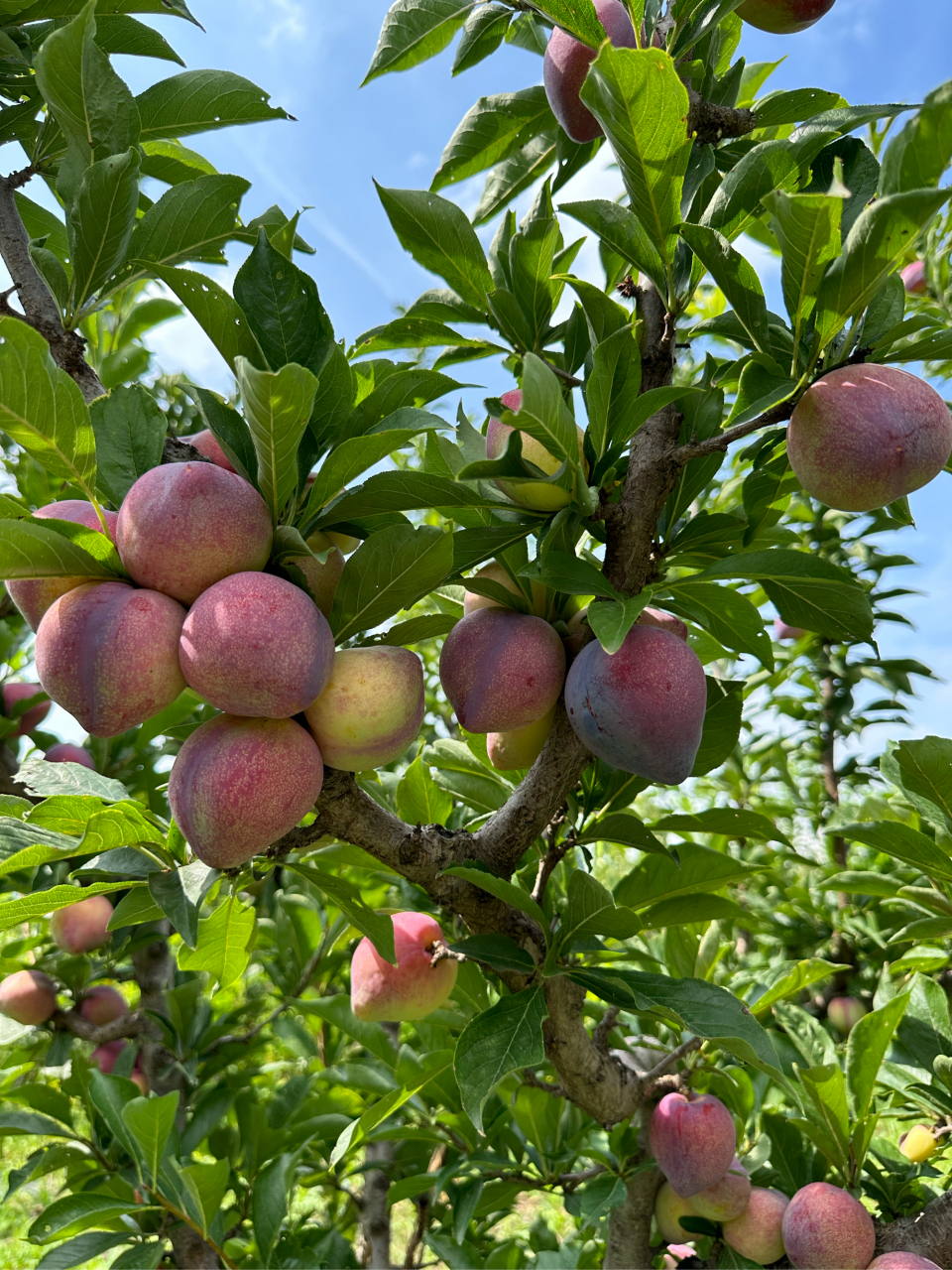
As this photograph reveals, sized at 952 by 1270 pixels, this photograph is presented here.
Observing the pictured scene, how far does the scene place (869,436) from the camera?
0.81 metres

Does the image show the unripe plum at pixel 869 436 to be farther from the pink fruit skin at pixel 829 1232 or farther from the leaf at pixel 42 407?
the pink fruit skin at pixel 829 1232

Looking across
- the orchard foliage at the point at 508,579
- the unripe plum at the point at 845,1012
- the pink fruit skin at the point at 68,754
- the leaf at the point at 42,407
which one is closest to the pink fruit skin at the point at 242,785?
the orchard foliage at the point at 508,579

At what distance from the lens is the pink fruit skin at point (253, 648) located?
27.5 inches

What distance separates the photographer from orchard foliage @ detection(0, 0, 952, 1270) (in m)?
0.75

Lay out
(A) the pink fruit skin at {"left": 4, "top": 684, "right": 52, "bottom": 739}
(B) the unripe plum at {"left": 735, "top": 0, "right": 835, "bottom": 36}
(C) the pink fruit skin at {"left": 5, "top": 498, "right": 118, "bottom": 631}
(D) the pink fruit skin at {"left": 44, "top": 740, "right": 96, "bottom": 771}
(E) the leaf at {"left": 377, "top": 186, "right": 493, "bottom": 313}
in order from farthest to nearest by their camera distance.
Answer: (A) the pink fruit skin at {"left": 4, "top": 684, "right": 52, "bottom": 739}, (D) the pink fruit skin at {"left": 44, "top": 740, "right": 96, "bottom": 771}, (B) the unripe plum at {"left": 735, "top": 0, "right": 835, "bottom": 36}, (E) the leaf at {"left": 377, "top": 186, "right": 493, "bottom": 313}, (C) the pink fruit skin at {"left": 5, "top": 498, "right": 118, "bottom": 631}

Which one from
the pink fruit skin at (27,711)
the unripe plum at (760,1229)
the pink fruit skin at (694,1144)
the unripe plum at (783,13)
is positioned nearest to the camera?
the unripe plum at (783,13)

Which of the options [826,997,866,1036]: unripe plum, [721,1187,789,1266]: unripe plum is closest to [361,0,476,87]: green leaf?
[721,1187,789,1266]: unripe plum

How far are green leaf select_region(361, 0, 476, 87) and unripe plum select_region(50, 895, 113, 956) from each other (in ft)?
5.34

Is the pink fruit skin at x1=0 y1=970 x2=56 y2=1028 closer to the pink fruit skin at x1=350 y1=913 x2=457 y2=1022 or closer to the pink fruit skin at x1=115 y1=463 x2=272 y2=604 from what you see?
the pink fruit skin at x1=350 y1=913 x2=457 y2=1022

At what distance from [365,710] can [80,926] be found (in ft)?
4.67

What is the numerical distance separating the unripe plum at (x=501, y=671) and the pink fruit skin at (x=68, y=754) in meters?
1.22

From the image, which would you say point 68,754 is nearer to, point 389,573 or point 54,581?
point 54,581

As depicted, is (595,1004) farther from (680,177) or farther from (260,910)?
(680,177)

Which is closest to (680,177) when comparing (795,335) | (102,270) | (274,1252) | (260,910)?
(795,335)
